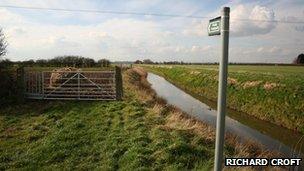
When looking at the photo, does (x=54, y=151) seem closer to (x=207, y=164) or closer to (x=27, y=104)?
(x=207, y=164)

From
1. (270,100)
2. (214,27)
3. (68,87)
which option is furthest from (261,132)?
(214,27)

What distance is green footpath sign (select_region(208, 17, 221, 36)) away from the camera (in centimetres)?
502

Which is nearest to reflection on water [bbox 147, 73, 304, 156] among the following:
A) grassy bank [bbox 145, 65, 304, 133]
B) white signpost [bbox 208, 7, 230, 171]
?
grassy bank [bbox 145, 65, 304, 133]

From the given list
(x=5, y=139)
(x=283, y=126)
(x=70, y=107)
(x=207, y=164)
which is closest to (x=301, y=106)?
(x=283, y=126)

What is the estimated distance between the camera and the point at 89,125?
14.5m

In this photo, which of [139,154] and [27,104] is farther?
[27,104]

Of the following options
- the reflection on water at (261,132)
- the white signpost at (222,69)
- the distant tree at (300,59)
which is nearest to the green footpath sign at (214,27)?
the white signpost at (222,69)

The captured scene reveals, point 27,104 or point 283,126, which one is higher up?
point 27,104

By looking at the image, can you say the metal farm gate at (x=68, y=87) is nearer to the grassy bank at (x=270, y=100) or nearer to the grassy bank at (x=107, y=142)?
the grassy bank at (x=107, y=142)

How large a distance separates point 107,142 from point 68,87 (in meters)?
11.8

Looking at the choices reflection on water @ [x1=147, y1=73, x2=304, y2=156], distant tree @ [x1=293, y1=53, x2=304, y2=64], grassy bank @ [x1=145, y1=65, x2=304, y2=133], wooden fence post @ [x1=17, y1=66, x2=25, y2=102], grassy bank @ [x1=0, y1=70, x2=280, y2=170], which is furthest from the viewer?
distant tree @ [x1=293, y1=53, x2=304, y2=64]

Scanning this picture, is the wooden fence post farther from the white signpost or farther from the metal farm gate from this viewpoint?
the white signpost

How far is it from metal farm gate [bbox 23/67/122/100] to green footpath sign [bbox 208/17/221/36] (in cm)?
1619

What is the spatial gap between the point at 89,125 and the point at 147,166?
563cm
